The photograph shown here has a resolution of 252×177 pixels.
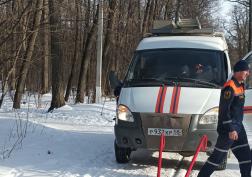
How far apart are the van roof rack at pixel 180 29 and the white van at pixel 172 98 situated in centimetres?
92

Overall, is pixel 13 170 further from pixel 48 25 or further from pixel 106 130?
pixel 106 130

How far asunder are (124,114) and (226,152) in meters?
1.98

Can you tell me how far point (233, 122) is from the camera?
21.6 ft

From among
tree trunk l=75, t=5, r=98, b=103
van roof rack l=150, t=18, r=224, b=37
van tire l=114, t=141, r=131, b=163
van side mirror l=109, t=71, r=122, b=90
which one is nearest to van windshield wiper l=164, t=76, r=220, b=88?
van side mirror l=109, t=71, r=122, b=90

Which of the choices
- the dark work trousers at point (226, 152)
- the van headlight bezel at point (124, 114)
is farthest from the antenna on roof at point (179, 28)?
the dark work trousers at point (226, 152)

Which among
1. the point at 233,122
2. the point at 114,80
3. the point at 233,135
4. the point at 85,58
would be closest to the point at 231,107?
the point at 233,122

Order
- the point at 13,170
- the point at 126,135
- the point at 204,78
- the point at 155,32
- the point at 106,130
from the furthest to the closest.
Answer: the point at 106,130
the point at 155,32
the point at 204,78
the point at 126,135
the point at 13,170

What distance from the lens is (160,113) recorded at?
776 centimetres

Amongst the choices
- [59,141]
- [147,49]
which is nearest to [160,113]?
[147,49]

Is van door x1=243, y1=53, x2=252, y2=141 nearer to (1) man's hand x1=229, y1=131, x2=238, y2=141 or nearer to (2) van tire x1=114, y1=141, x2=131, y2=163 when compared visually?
(1) man's hand x1=229, y1=131, x2=238, y2=141

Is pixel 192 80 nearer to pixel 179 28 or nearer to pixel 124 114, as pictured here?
pixel 124 114

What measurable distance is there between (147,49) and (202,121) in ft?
7.35

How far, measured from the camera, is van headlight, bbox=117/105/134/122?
800 cm

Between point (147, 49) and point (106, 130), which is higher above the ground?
point (147, 49)
